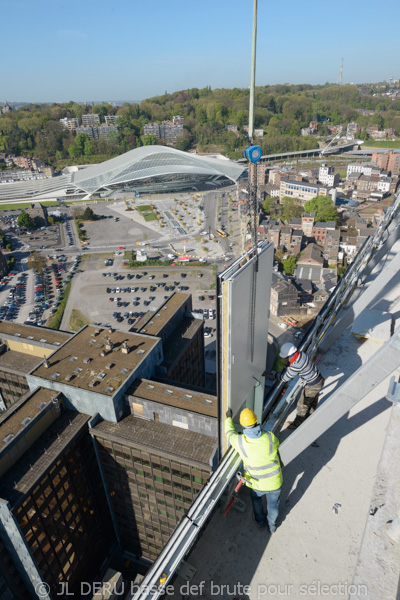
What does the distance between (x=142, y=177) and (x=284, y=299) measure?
52840 millimetres

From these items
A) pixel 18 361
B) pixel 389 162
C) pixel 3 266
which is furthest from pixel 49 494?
pixel 389 162

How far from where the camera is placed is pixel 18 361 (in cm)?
2083

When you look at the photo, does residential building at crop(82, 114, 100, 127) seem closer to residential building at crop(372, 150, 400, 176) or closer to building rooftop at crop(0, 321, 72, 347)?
residential building at crop(372, 150, 400, 176)

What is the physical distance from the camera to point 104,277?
5031 centimetres

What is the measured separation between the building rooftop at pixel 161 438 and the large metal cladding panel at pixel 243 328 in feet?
30.1

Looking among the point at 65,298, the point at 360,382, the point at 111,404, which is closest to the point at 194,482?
the point at 111,404

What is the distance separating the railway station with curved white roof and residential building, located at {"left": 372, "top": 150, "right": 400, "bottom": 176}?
32215mm

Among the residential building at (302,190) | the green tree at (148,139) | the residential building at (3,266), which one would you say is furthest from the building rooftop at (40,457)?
the green tree at (148,139)

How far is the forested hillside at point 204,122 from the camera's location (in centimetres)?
11212

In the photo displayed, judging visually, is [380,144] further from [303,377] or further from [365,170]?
[303,377]

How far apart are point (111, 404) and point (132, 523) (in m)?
7.33

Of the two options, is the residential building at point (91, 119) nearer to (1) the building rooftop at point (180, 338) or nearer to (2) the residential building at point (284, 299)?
(2) the residential building at point (284, 299)

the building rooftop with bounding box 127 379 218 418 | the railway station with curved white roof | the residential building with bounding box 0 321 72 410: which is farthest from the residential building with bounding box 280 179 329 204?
the building rooftop with bounding box 127 379 218 418

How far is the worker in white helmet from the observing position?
648 cm
